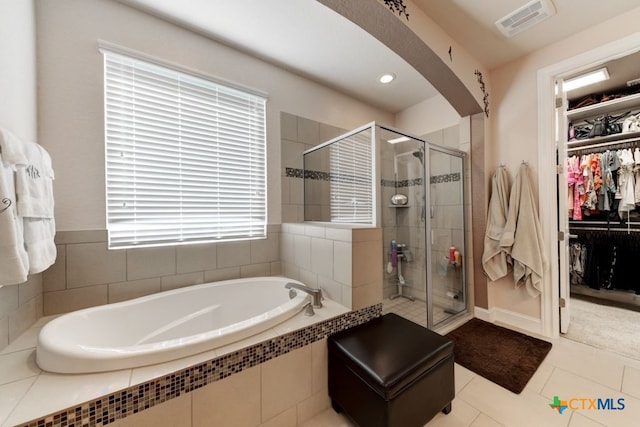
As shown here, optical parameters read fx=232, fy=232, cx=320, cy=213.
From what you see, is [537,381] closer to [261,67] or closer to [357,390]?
[357,390]

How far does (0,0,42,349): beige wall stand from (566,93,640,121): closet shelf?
4581mm

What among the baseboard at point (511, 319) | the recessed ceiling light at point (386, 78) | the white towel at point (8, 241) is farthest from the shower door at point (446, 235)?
the white towel at point (8, 241)

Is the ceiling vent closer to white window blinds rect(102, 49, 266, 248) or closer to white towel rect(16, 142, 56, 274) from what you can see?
white window blinds rect(102, 49, 266, 248)

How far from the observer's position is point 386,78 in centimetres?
238

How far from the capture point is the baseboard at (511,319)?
208 centimetres

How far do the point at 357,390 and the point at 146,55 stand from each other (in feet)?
8.02

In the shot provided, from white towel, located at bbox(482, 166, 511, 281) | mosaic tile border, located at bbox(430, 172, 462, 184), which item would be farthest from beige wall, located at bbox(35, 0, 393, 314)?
white towel, located at bbox(482, 166, 511, 281)

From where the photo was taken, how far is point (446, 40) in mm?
1774

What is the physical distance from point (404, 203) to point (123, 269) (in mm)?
2239

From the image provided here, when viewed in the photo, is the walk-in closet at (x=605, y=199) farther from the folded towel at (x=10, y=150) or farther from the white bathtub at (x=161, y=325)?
the folded towel at (x=10, y=150)

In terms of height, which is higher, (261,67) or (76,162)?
(261,67)

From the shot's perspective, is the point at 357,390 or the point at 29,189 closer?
the point at 29,189

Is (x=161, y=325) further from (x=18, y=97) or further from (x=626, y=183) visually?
(x=626, y=183)

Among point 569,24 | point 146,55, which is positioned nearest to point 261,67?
point 146,55
